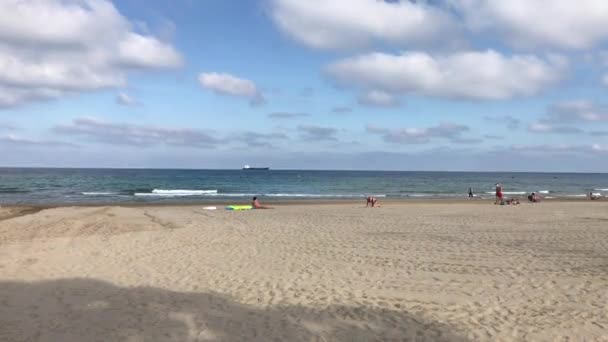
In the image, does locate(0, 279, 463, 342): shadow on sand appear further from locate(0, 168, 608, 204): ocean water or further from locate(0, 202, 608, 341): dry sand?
locate(0, 168, 608, 204): ocean water

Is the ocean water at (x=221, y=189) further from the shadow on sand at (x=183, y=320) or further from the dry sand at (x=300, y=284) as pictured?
the shadow on sand at (x=183, y=320)

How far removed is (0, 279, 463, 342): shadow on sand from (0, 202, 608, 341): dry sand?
0.03 meters

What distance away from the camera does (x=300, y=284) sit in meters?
8.28

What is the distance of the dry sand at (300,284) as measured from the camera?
6.04m

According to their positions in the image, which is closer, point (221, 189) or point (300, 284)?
point (300, 284)

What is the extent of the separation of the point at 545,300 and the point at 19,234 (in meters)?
14.4

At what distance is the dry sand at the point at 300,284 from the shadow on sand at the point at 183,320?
0.03 metres

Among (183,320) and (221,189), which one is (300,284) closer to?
(183,320)

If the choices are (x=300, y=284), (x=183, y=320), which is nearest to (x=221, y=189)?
(x=300, y=284)

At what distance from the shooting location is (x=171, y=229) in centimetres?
1542

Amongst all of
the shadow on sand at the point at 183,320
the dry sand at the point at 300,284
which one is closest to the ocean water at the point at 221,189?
the dry sand at the point at 300,284

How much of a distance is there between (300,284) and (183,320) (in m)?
2.50

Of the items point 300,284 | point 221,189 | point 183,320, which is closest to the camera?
point 183,320

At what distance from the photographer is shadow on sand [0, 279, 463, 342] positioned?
19.1 feet
